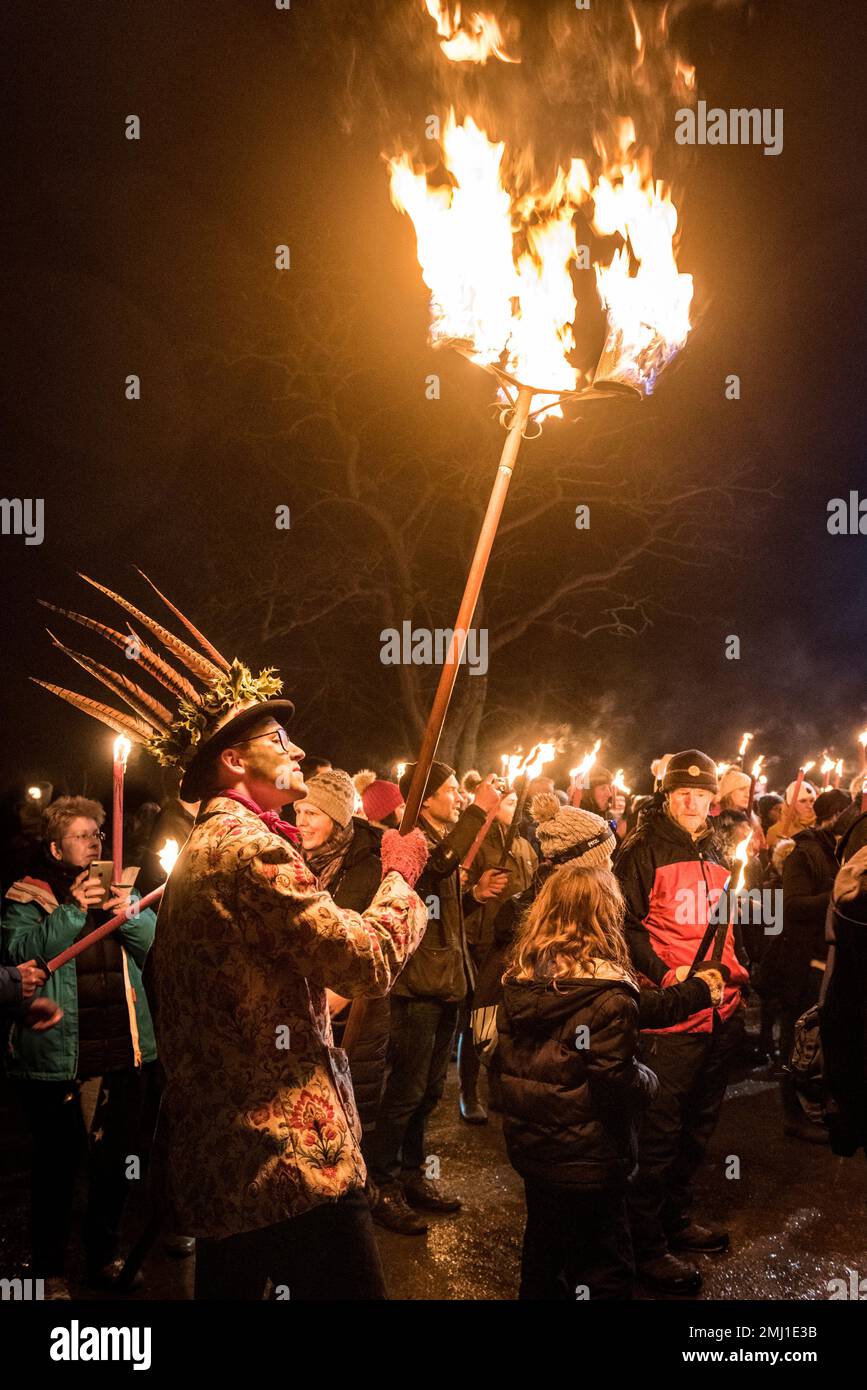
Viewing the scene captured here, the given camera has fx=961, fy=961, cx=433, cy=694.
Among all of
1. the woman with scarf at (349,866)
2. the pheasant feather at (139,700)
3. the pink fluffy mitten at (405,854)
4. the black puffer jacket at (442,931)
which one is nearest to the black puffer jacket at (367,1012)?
the woman with scarf at (349,866)

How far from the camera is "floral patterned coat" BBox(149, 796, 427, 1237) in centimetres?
272

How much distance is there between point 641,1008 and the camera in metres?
4.49

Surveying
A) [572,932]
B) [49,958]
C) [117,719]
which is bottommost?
[49,958]

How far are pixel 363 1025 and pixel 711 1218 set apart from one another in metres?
2.49

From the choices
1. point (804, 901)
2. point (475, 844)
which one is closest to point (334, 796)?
point (475, 844)

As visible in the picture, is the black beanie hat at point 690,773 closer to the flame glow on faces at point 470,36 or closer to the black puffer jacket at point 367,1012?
the black puffer jacket at point 367,1012

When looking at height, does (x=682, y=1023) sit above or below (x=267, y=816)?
below

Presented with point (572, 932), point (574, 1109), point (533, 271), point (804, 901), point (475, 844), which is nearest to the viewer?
point (574, 1109)

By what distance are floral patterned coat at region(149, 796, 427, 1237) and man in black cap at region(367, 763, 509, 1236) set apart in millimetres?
2542

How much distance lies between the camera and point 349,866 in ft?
18.2

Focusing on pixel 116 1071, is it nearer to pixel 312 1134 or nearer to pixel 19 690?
pixel 312 1134

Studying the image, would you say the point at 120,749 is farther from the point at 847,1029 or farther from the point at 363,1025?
the point at 847,1029

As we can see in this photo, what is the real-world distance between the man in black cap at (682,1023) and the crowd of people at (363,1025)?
15mm
